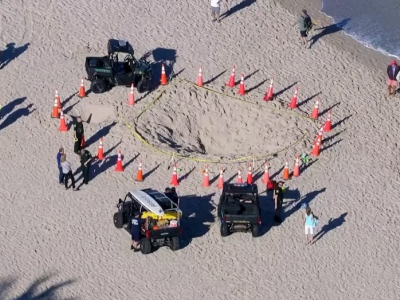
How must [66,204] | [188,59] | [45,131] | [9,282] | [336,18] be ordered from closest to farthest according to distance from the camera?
1. [9,282]
2. [66,204]
3. [45,131]
4. [188,59]
5. [336,18]

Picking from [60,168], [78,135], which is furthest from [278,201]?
[78,135]

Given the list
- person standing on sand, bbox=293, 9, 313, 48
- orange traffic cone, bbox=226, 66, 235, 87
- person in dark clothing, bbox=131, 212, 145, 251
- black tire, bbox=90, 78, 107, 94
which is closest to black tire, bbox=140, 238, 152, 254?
person in dark clothing, bbox=131, 212, 145, 251

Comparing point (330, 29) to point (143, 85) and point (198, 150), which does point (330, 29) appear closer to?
point (143, 85)

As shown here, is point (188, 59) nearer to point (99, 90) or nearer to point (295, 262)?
point (99, 90)

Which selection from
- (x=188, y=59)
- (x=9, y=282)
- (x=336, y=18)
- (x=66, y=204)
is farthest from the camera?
(x=336, y=18)

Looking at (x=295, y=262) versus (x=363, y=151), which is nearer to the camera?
(x=295, y=262)

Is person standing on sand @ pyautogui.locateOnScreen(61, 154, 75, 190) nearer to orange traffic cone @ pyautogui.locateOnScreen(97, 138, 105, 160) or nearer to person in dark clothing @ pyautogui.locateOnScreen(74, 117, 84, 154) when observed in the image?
person in dark clothing @ pyautogui.locateOnScreen(74, 117, 84, 154)

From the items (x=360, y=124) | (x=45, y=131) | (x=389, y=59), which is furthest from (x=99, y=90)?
(x=389, y=59)
